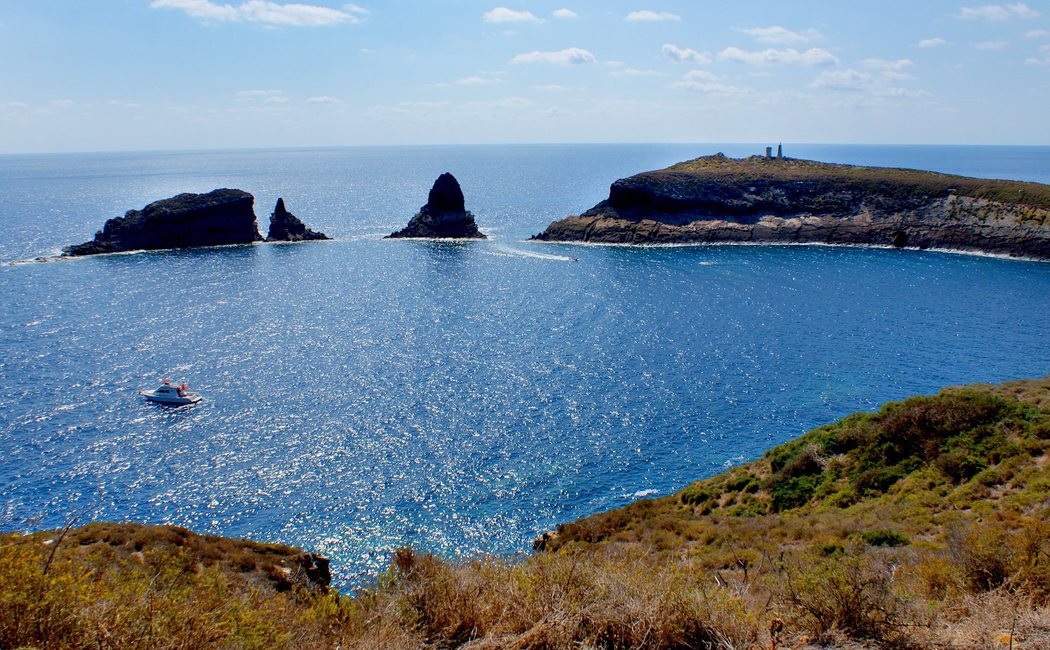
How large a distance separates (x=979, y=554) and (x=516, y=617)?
1016 centimetres

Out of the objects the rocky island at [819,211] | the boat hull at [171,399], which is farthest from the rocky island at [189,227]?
the boat hull at [171,399]

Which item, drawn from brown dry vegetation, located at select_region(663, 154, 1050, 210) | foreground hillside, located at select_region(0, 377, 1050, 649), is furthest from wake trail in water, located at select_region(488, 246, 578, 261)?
foreground hillside, located at select_region(0, 377, 1050, 649)

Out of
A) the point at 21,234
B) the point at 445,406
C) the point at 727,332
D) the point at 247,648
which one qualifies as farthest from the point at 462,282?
the point at 21,234

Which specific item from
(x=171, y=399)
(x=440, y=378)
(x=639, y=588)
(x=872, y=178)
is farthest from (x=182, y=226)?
(x=872, y=178)

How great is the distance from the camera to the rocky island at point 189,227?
110m

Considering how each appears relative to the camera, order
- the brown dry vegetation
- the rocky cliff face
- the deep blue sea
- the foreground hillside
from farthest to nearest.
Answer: the brown dry vegetation < the rocky cliff face < the deep blue sea < the foreground hillside

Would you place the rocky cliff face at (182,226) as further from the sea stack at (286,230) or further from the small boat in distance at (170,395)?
the small boat in distance at (170,395)

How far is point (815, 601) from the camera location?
11820mm

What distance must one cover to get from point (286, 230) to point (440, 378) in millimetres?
90062

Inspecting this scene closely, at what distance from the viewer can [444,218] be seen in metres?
130

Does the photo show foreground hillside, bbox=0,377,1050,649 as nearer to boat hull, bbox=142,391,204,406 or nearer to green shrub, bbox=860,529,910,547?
green shrub, bbox=860,529,910,547

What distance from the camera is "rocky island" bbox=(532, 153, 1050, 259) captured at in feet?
357

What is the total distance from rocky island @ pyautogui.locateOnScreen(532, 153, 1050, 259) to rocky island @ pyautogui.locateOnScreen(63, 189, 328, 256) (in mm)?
53543

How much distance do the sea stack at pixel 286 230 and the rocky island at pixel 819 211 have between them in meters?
46.3
